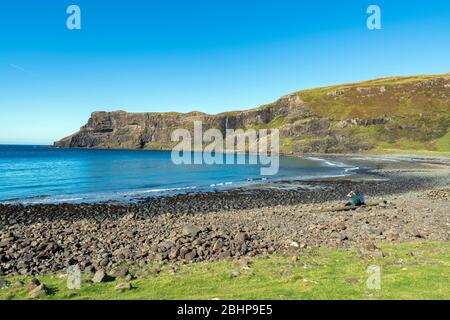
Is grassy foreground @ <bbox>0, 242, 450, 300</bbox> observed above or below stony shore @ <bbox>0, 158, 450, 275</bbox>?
above

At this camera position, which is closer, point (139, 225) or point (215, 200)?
point (139, 225)

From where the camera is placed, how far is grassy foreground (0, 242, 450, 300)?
37.3 ft

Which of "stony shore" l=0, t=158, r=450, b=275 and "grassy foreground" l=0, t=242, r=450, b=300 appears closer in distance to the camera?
"grassy foreground" l=0, t=242, r=450, b=300

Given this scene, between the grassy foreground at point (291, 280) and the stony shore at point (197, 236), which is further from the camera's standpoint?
the stony shore at point (197, 236)

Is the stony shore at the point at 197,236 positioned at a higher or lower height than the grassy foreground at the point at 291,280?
lower

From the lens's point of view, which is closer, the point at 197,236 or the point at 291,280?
the point at 291,280

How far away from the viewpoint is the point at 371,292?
11258 mm

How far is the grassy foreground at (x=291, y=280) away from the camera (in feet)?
37.3

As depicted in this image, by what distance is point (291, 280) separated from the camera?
12.7 m
